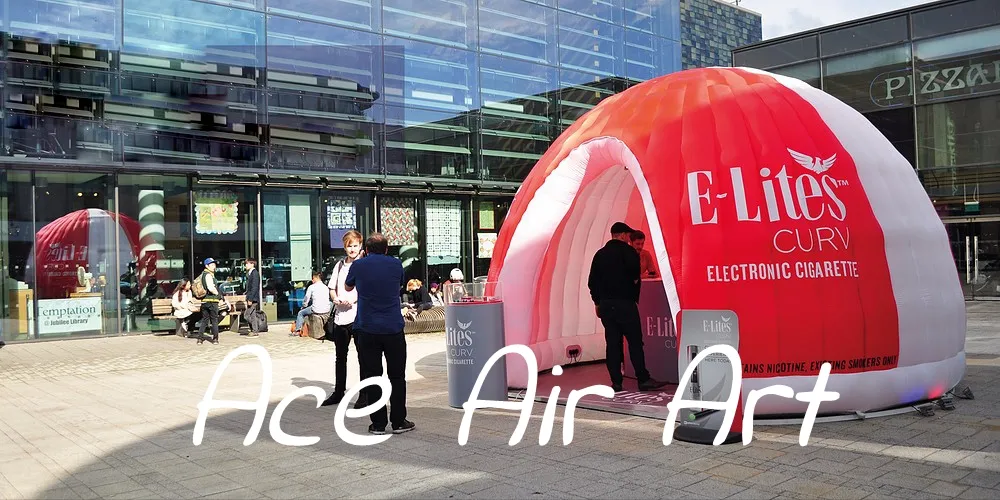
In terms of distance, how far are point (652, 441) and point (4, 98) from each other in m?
16.9

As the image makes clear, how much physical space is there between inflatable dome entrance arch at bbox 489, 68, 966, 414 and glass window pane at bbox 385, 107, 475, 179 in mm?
14749

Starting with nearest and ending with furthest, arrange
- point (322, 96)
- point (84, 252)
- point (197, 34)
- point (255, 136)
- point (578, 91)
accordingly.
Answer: point (84, 252) → point (197, 34) → point (255, 136) → point (322, 96) → point (578, 91)

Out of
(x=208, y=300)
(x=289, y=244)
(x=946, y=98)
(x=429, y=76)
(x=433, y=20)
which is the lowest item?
(x=208, y=300)

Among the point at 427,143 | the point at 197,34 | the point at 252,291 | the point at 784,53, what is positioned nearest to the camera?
the point at 252,291

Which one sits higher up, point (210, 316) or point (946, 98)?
point (946, 98)

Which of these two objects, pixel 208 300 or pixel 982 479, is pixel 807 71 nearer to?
pixel 208 300

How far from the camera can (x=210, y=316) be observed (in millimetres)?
17391

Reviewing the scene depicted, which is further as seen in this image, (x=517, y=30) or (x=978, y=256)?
(x=517, y=30)

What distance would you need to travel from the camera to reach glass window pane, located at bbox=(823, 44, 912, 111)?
2444 centimetres

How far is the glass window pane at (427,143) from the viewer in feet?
76.0

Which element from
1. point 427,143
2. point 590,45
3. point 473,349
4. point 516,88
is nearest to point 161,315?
point 427,143

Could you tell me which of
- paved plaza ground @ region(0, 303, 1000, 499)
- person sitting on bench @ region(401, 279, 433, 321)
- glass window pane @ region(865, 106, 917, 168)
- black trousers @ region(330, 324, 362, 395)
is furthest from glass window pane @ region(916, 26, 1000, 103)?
black trousers @ region(330, 324, 362, 395)

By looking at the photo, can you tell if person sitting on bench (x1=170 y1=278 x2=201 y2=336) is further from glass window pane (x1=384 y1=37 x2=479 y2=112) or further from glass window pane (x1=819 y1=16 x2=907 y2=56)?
glass window pane (x1=819 y1=16 x2=907 y2=56)

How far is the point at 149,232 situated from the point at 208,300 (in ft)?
10.8
